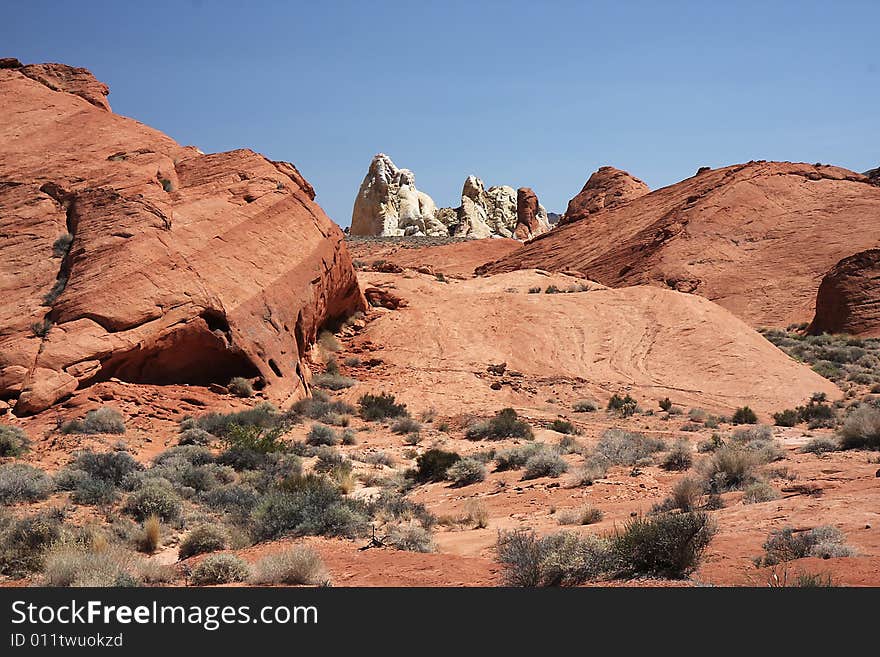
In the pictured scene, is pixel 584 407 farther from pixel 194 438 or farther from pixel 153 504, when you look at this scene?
pixel 153 504

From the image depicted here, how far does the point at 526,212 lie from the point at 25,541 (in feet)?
244

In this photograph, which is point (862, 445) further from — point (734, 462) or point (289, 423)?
point (289, 423)

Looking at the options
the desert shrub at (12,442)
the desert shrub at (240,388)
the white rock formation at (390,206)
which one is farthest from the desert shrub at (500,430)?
the white rock formation at (390,206)

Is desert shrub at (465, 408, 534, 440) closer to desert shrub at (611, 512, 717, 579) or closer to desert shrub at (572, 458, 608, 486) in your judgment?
desert shrub at (572, 458, 608, 486)

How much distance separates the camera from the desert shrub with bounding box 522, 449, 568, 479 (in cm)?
1238

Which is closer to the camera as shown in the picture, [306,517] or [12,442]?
[306,517]

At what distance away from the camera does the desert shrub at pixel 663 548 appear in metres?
5.89

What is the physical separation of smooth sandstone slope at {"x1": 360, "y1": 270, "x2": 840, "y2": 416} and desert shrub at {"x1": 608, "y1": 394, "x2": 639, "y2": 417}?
1.55 feet

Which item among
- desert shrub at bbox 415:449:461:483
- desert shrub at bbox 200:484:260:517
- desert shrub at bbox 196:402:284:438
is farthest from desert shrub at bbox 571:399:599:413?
desert shrub at bbox 200:484:260:517

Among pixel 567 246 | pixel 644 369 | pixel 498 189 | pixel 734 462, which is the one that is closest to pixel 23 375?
pixel 734 462

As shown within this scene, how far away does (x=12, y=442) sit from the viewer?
11.6 m

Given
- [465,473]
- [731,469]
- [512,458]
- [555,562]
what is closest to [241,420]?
[465,473]

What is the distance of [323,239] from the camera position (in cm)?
2111

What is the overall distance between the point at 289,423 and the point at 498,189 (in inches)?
2822
